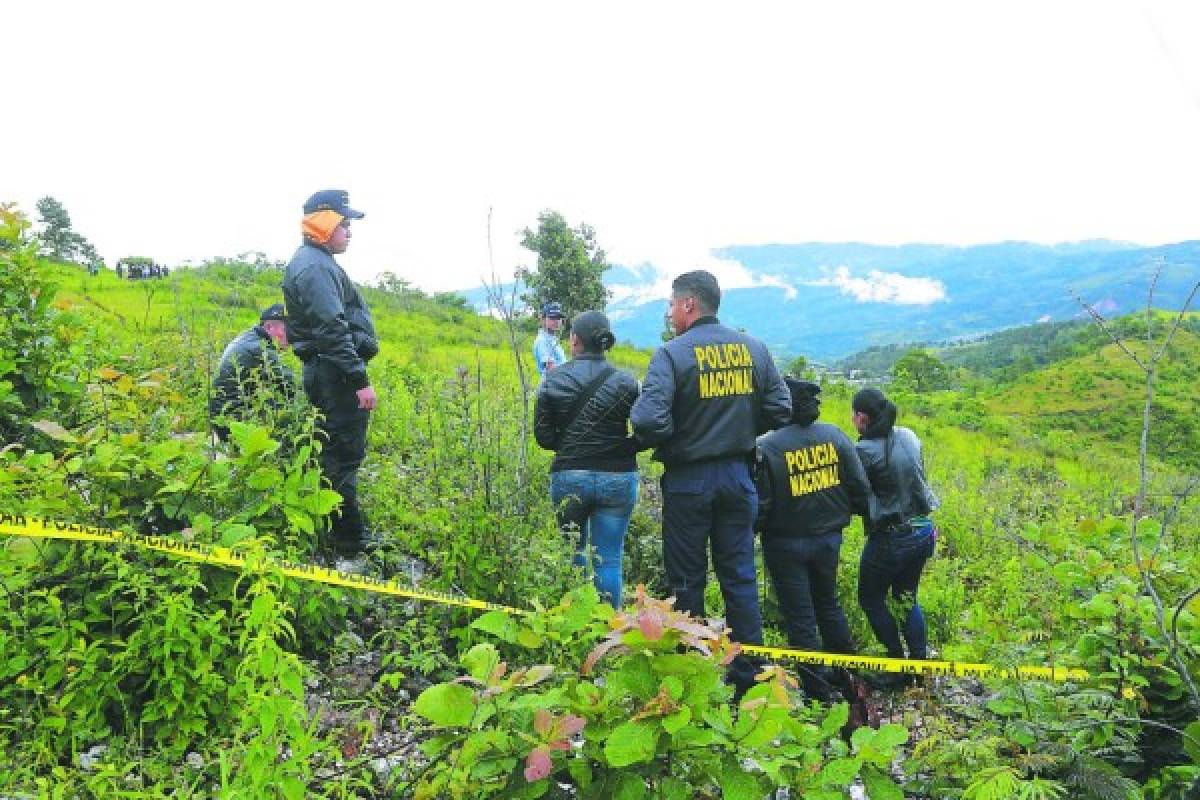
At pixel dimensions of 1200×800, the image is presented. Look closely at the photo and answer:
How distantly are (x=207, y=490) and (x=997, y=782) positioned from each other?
118 inches

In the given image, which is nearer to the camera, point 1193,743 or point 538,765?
point 538,765

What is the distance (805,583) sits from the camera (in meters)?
4.57

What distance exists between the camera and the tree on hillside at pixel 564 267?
88.9 ft

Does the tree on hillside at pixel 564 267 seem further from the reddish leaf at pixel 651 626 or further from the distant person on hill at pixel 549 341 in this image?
the reddish leaf at pixel 651 626

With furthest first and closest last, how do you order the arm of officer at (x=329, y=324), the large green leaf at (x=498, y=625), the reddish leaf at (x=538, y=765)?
1. the arm of officer at (x=329, y=324)
2. the large green leaf at (x=498, y=625)
3. the reddish leaf at (x=538, y=765)

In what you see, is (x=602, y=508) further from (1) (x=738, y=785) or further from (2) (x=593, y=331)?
(1) (x=738, y=785)

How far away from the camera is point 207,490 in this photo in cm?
320

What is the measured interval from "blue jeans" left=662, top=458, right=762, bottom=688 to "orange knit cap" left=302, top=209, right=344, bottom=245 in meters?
2.45

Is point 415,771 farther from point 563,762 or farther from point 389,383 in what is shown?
point 389,383

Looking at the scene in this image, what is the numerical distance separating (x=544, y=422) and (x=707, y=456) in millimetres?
1093

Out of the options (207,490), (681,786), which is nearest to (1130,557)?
(681,786)

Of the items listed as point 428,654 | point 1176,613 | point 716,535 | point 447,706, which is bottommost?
point 428,654

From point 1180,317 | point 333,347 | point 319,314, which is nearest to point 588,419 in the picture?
point 333,347

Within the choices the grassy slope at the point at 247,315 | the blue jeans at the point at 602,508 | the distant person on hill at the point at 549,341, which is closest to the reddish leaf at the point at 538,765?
the blue jeans at the point at 602,508
